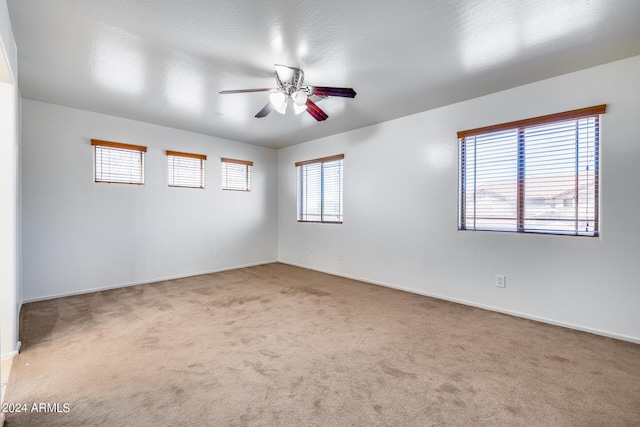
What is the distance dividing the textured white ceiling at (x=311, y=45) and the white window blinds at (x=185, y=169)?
4.22 ft

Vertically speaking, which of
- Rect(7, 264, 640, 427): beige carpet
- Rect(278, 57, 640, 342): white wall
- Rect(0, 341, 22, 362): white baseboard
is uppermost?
Rect(278, 57, 640, 342): white wall

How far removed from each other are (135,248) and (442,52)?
4.70 meters

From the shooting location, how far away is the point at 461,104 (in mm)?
3523

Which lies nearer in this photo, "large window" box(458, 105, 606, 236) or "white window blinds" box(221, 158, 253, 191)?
"large window" box(458, 105, 606, 236)

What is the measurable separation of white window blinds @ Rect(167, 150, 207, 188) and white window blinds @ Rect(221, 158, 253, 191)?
1.45 ft

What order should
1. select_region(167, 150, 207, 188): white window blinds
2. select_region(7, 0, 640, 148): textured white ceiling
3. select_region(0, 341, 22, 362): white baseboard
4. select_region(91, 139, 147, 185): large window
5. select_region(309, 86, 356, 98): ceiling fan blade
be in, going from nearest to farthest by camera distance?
select_region(7, 0, 640, 148): textured white ceiling, select_region(0, 341, 22, 362): white baseboard, select_region(309, 86, 356, 98): ceiling fan blade, select_region(91, 139, 147, 185): large window, select_region(167, 150, 207, 188): white window blinds

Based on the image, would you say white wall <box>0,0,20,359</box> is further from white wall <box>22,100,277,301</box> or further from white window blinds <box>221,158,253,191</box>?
white window blinds <box>221,158,253,191</box>

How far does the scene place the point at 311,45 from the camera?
230cm

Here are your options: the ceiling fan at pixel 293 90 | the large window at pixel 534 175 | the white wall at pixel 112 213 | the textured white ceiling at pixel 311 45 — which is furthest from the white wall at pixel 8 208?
the large window at pixel 534 175

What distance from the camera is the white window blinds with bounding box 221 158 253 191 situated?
5.42m

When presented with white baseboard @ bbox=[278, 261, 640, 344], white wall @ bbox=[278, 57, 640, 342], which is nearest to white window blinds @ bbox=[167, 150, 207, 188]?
white wall @ bbox=[278, 57, 640, 342]

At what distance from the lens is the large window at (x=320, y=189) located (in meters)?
5.12

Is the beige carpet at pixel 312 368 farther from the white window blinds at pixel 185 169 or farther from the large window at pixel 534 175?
the white window blinds at pixel 185 169

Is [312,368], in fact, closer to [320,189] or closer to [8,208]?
[8,208]
